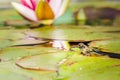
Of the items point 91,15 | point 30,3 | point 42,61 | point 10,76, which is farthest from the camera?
point 91,15

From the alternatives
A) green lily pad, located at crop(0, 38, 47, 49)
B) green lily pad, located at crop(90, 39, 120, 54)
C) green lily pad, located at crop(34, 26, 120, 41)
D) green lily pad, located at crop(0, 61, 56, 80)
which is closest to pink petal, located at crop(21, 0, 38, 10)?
green lily pad, located at crop(34, 26, 120, 41)

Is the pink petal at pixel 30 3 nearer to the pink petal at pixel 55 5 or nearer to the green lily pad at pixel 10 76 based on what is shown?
the pink petal at pixel 55 5

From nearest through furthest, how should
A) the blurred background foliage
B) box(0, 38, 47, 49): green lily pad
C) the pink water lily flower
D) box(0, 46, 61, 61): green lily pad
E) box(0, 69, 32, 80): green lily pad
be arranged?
box(0, 69, 32, 80): green lily pad, box(0, 46, 61, 61): green lily pad, box(0, 38, 47, 49): green lily pad, the pink water lily flower, the blurred background foliage

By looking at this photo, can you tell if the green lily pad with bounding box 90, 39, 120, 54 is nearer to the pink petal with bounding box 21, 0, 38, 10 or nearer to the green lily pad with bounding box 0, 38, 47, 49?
the green lily pad with bounding box 0, 38, 47, 49

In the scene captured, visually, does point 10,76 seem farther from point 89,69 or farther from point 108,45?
point 108,45

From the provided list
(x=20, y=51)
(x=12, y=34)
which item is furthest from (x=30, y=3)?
(x=20, y=51)

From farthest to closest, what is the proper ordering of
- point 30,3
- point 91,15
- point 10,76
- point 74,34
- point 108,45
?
point 91,15, point 30,3, point 74,34, point 108,45, point 10,76

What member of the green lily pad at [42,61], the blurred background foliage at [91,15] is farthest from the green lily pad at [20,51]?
the blurred background foliage at [91,15]
